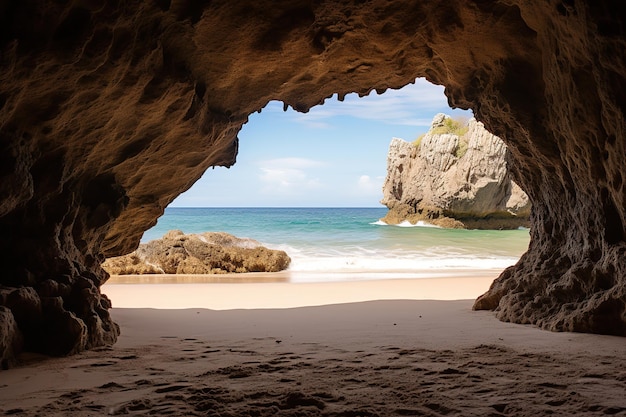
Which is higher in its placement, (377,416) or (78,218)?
(78,218)

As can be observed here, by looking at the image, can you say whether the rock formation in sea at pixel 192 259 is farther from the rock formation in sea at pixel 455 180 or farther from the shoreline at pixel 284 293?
the rock formation in sea at pixel 455 180

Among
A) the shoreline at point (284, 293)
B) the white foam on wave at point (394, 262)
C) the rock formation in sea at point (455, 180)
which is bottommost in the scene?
the shoreline at point (284, 293)

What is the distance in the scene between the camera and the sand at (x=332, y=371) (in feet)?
7.63

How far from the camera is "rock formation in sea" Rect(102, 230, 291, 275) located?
13.5 meters

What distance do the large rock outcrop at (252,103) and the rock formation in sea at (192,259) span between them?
7737 millimetres

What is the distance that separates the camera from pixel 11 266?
151 inches

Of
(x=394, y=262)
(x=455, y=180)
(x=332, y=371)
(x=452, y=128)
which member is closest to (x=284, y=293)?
(x=332, y=371)

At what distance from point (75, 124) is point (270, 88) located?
230 centimetres

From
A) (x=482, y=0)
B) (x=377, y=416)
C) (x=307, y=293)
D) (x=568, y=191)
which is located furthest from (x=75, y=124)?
(x=307, y=293)

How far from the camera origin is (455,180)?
33.0 meters

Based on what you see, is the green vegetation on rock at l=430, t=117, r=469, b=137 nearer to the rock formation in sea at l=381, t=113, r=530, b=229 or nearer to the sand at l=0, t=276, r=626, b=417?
the rock formation in sea at l=381, t=113, r=530, b=229

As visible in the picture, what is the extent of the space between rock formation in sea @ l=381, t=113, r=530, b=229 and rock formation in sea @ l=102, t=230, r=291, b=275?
20.5 metres

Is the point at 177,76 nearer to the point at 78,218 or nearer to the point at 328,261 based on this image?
the point at 78,218

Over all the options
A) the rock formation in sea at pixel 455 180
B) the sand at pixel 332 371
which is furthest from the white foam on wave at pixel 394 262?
the rock formation in sea at pixel 455 180
